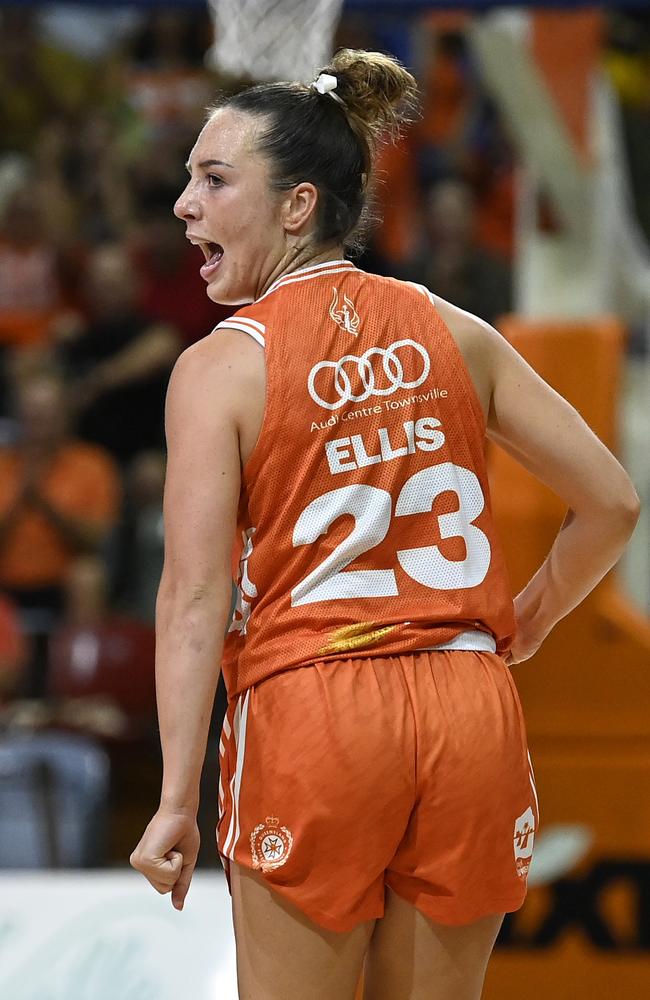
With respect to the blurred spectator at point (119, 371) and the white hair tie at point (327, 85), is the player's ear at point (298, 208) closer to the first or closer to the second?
the white hair tie at point (327, 85)

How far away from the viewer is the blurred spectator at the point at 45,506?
21.4ft

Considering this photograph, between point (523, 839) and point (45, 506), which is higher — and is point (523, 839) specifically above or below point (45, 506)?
above

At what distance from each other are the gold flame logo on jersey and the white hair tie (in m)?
0.34

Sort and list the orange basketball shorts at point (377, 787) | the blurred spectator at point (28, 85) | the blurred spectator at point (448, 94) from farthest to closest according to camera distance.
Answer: the blurred spectator at point (448, 94) → the blurred spectator at point (28, 85) → the orange basketball shorts at point (377, 787)

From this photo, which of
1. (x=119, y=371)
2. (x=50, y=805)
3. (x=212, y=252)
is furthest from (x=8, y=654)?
(x=212, y=252)

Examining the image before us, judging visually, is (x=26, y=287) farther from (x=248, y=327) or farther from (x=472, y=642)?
(x=472, y=642)

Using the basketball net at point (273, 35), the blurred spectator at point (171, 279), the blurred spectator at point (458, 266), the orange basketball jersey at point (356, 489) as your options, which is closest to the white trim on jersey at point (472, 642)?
the orange basketball jersey at point (356, 489)

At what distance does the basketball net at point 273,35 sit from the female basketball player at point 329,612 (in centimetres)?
274

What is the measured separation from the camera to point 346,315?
2.10 metres

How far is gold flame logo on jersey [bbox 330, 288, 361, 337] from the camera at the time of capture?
209 centimetres

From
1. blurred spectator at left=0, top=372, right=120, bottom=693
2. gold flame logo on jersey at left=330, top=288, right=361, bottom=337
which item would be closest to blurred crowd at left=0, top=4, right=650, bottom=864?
blurred spectator at left=0, top=372, right=120, bottom=693

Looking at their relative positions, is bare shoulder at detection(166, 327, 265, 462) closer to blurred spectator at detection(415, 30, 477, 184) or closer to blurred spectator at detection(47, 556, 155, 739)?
blurred spectator at detection(47, 556, 155, 739)

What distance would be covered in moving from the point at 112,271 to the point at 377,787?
18.6ft

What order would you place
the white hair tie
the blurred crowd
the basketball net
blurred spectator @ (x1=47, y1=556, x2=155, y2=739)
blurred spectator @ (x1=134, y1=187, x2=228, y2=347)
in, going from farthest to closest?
blurred spectator @ (x1=134, y1=187, x2=228, y2=347)
the blurred crowd
blurred spectator @ (x1=47, y1=556, x2=155, y2=739)
the basketball net
the white hair tie
